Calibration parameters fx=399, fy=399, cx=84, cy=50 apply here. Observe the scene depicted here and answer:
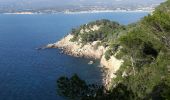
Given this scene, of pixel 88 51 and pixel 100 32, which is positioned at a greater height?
pixel 100 32

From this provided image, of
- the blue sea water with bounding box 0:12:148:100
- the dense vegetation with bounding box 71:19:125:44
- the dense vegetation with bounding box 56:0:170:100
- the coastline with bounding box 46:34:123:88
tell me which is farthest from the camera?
the dense vegetation with bounding box 71:19:125:44

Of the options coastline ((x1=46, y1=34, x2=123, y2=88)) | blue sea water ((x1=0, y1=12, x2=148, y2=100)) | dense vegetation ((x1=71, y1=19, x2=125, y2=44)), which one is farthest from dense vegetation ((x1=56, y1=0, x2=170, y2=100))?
dense vegetation ((x1=71, y1=19, x2=125, y2=44))

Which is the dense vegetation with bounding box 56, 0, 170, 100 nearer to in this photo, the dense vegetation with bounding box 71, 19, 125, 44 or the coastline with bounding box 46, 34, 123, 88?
the coastline with bounding box 46, 34, 123, 88

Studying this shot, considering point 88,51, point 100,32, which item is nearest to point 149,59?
point 88,51

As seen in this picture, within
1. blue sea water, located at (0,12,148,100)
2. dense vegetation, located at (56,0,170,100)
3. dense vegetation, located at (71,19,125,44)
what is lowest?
blue sea water, located at (0,12,148,100)

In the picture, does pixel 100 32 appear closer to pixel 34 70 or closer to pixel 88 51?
pixel 88 51

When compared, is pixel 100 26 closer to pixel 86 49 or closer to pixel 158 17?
pixel 86 49

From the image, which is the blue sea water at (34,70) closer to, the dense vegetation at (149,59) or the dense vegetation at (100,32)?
the dense vegetation at (100,32)

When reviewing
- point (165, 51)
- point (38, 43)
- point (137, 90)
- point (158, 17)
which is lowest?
point (38, 43)

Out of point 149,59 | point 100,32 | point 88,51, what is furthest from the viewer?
point 100,32

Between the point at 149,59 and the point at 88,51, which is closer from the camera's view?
the point at 149,59

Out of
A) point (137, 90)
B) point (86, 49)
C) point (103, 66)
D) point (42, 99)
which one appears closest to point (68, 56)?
point (86, 49)
